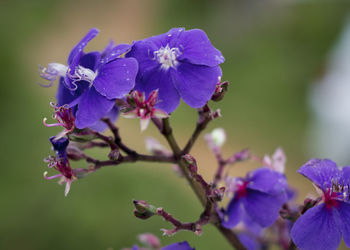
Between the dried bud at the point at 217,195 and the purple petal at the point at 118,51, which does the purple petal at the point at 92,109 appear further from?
the dried bud at the point at 217,195

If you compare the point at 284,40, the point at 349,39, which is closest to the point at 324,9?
the point at 284,40

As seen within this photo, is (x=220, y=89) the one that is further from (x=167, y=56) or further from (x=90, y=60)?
(x=90, y=60)

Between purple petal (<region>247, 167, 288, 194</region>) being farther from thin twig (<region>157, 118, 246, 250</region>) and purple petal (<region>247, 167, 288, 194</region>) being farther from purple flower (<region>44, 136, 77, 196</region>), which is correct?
purple flower (<region>44, 136, 77, 196</region>)

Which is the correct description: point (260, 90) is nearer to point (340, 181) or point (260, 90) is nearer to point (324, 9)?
point (324, 9)

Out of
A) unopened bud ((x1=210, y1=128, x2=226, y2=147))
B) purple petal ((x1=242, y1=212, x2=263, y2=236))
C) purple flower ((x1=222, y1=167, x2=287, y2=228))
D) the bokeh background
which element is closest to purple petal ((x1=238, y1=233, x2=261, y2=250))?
purple petal ((x1=242, y1=212, x2=263, y2=236))

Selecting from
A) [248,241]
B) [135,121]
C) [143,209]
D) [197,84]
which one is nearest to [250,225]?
[248,241]

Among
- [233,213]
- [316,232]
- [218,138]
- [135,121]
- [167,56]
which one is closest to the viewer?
[316,232]

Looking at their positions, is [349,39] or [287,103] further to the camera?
[287,103]
